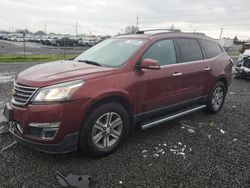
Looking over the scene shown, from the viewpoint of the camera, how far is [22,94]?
3314 millimetres

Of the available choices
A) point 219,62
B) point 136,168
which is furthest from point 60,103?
point 219,62

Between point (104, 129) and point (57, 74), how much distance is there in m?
1.01

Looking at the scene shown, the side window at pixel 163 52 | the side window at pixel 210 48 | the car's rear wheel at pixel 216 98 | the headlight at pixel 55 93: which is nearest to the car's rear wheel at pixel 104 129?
the headlight at pixel 55 93

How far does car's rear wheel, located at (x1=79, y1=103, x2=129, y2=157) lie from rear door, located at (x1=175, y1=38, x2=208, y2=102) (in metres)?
1.45

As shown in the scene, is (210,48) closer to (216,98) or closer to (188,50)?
(188,50)

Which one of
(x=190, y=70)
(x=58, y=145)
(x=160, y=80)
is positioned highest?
(x=190, y=70)

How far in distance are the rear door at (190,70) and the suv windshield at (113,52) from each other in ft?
3.18

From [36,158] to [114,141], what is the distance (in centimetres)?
113

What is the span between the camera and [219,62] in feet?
19.0

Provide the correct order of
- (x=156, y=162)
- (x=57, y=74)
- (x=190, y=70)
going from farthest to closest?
(x=190, y=70) → (x=156, y=162) → (x=57, y=74)

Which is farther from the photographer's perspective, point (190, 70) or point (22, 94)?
point (190, 70)

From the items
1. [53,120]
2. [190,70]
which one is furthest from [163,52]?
[53,120]

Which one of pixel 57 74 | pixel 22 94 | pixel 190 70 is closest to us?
pixel 22 94

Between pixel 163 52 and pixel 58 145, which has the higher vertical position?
pixel 163 52
